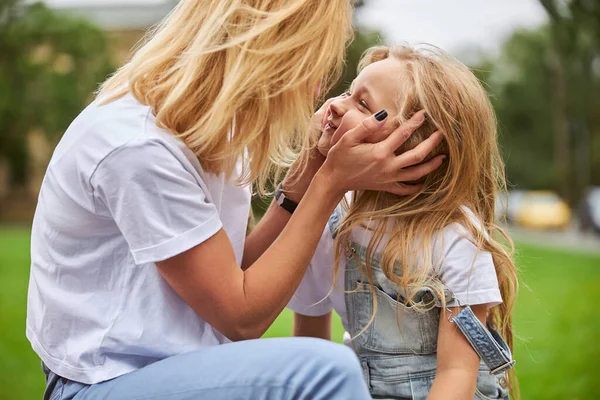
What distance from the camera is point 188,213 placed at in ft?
5.56

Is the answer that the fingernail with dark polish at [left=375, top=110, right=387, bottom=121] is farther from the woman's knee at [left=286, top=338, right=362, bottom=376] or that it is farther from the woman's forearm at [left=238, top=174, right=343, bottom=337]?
the woman's knee at [left=286, top=338, right=362, bottom=376]

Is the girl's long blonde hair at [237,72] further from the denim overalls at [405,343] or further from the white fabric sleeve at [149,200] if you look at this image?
the denim overalls at [405,343]

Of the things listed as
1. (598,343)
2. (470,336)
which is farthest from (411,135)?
(598,343)

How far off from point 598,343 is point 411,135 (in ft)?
16.0

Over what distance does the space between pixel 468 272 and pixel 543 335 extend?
5.27 meters

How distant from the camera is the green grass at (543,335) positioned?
194 inches

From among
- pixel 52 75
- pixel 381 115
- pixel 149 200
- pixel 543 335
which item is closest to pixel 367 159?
pixel 381 115

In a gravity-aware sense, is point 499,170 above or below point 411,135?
below

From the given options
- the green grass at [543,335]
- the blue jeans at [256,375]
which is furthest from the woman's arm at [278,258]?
the green grass at [543,335]

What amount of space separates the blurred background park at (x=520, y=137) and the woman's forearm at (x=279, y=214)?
1.71 feet

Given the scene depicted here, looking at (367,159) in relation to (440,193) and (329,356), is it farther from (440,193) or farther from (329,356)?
(329,356)

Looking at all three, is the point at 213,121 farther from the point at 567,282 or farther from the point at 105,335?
the point at 567,282

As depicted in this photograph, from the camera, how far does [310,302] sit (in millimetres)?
2422

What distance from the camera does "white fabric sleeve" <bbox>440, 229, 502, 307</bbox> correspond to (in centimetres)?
201
